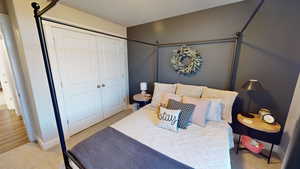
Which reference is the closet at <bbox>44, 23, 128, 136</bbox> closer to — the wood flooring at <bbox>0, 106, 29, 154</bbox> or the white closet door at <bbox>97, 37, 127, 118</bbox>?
the white closet door at <bbox>97, 37, 127, 118</bbox>

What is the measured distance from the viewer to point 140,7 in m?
2.26

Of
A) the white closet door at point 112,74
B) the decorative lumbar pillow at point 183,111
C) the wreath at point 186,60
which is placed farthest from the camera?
the white closet door at point 112,74

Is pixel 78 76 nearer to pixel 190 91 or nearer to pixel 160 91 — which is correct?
pixel 160 91

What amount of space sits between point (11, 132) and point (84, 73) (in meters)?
2.00

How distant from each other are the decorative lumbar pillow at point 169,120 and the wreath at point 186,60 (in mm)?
Result: 1104

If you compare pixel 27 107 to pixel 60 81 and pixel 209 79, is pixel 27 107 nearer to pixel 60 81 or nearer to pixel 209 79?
pixel 60 81

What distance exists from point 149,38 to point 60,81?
211 centimetres

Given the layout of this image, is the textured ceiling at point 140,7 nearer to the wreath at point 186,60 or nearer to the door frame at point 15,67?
the wreath at point 186,60

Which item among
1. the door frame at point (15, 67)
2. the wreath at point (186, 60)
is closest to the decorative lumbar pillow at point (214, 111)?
the wreath at point (186, 60)

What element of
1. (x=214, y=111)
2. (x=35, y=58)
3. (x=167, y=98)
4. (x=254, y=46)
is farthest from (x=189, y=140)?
(x=35, y=58)

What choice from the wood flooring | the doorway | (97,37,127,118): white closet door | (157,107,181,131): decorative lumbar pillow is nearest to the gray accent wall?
(157,107,181,131): decorative lumbar pillow

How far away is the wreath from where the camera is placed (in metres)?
2.47

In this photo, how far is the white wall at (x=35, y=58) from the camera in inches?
70.6

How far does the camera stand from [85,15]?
249 cm
